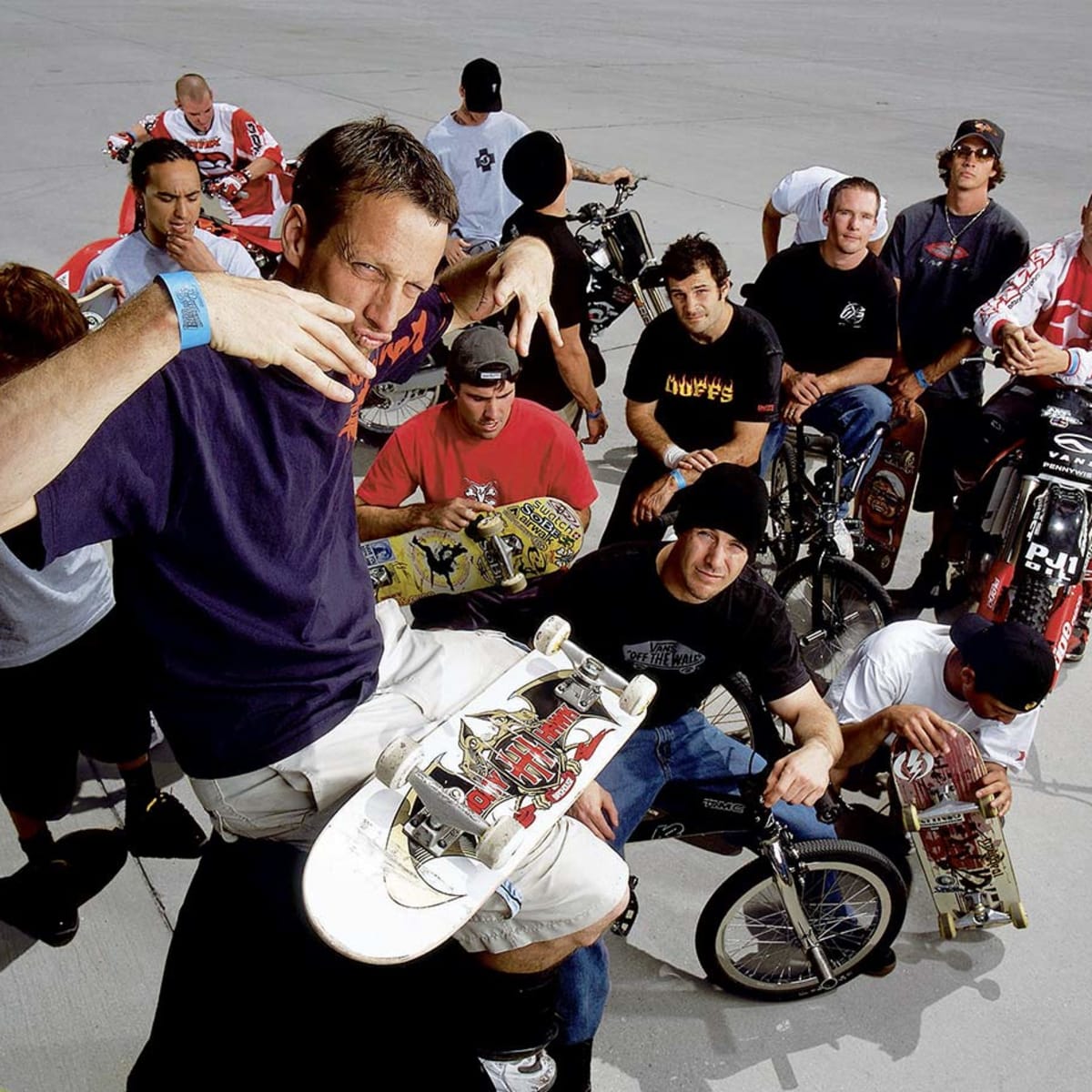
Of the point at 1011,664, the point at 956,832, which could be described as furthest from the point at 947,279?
the point at 956,832

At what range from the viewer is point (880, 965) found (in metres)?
3.27

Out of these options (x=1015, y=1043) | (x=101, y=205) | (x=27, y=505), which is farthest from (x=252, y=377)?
(x=101, y=205)

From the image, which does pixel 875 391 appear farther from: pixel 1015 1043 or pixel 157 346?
pixel 157 346

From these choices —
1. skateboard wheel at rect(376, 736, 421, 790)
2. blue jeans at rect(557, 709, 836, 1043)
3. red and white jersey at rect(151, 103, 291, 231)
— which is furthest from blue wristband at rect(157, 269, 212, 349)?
red and white jersey at rect(151, 103, 291, 231)

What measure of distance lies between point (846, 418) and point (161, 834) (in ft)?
11.2

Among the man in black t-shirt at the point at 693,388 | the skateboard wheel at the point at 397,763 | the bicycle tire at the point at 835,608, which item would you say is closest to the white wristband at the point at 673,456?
the man in black t-shirt at the point at 693,388

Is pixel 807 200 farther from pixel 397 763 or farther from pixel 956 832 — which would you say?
pixel 397 763

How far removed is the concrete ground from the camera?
3.04 meters

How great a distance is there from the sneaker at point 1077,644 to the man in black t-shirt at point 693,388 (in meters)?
1.59

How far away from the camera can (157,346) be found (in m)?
1.51

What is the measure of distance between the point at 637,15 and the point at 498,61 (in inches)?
458

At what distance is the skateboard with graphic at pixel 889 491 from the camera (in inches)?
203

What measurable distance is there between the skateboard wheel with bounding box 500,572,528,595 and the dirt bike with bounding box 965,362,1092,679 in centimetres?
184

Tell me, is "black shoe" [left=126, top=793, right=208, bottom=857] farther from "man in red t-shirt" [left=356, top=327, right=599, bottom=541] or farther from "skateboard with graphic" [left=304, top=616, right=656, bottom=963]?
"skateboard with graphic" [left=304, top=616, right=656, bottom=963]
